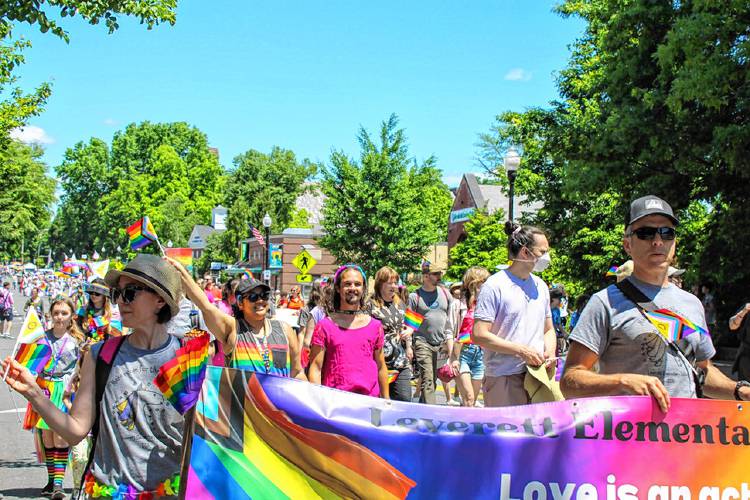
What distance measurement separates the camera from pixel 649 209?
3.91 meters

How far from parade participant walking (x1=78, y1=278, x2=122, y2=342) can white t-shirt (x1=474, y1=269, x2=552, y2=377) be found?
3993 millimetres

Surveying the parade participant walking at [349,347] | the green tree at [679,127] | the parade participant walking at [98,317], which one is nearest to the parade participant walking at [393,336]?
the parade participant walking at [349,347]

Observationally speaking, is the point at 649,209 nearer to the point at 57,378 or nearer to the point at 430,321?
the point at 57,378

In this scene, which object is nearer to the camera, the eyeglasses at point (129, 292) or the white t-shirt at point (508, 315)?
the eyeglasses at point (129, 292)

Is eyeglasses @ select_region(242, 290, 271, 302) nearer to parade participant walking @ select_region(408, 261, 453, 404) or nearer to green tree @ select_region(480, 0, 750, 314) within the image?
parade participant walking @ select_region(408, 261, 453, 404)

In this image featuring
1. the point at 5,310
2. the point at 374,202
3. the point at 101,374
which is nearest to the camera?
the point at 101,374

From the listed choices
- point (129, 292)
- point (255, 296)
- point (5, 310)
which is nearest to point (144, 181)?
point (5, 310)

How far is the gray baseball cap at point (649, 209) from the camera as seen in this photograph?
3897 millimetres

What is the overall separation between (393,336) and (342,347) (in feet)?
6.37

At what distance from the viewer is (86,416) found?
12.4ft

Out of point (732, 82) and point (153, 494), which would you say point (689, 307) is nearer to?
point (153, 494)

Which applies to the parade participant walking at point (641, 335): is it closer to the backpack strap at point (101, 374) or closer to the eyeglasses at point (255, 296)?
the backpack strap at point (101, 374)

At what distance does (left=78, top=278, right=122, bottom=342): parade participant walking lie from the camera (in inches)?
347

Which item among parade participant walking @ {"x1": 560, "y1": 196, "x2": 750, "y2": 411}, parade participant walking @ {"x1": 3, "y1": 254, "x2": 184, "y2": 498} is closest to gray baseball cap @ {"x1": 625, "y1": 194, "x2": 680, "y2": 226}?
parade participant walking @ {"x1": 560, "y1": 196, "x2": 750, "y2": 411}
